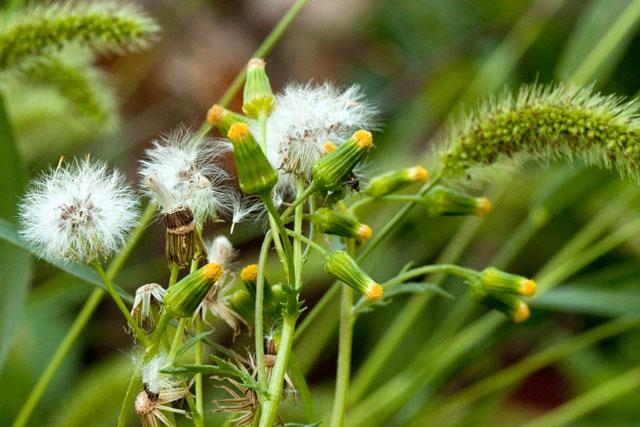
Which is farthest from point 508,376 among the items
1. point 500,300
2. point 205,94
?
point 205,94

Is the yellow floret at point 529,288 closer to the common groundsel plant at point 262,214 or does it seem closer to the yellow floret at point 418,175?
the common groundsel plant at point 262,214

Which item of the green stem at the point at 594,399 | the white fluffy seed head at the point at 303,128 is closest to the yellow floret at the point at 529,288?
the white fluffy seed head at the point at 303,128

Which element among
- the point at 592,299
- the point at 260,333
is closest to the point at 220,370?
the point at 260,333

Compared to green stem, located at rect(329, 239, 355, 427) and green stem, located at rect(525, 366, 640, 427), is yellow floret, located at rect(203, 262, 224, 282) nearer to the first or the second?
green stem, located at rect(329, 239, 355, 427)

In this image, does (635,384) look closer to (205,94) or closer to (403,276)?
(403,276)

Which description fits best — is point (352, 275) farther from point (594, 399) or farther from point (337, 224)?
point (594, 399)

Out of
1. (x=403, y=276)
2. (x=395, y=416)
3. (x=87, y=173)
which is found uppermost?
(x=403, y=276)
